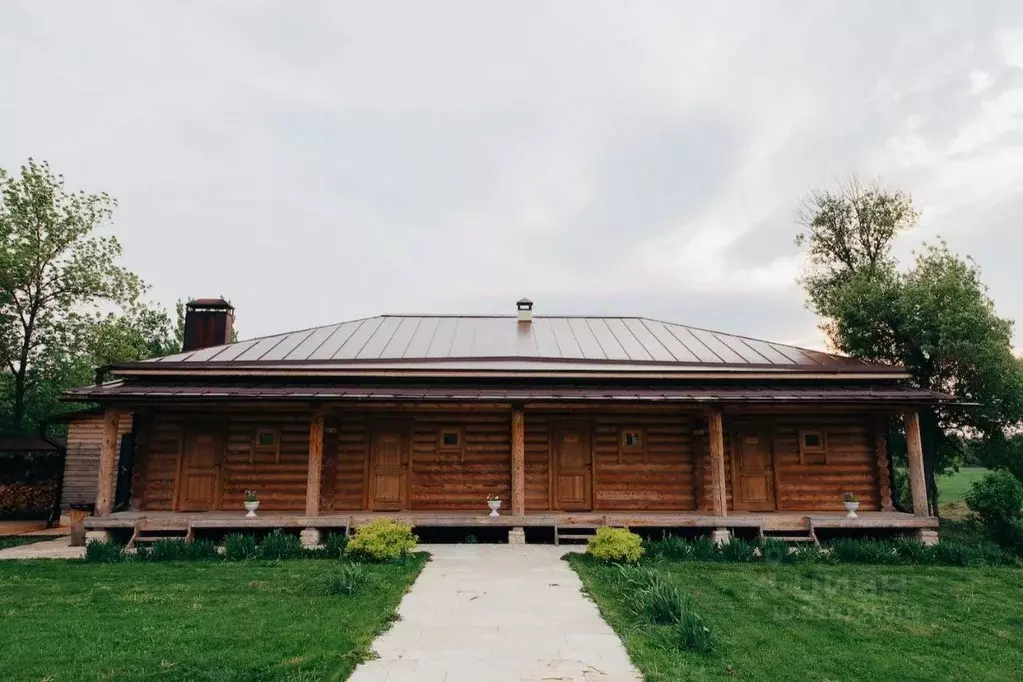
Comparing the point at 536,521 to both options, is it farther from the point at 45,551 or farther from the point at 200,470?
the point at 45,551

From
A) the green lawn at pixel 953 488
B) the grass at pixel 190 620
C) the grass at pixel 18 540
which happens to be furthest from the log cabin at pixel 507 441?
the green lawn at pixel 953 488

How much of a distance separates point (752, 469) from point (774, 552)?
3948 mm

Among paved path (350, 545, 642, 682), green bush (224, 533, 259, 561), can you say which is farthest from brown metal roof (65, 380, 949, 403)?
paved path (350, 545, 642, 682)

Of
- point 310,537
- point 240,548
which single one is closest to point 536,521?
point 310,537

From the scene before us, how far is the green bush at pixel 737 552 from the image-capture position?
10.4 m

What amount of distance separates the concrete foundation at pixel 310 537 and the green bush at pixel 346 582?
3861 millimetres

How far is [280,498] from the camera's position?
539 inches

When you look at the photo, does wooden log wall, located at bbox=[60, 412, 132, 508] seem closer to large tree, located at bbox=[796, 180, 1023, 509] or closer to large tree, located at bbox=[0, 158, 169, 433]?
large tree, located at bbox=[0, 158, 169, 433]

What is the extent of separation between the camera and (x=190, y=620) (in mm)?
6707

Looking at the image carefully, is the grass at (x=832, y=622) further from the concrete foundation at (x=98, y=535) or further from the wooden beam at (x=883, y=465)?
the concrete foundation at (x=98, y=535)

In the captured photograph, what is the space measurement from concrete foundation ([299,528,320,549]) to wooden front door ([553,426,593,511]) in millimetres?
5563

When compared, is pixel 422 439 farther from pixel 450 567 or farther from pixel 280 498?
pixel 450 567

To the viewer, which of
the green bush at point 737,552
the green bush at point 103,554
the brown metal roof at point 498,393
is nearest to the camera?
the green bush at point 103,554

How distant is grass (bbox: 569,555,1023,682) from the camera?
5.53 m
